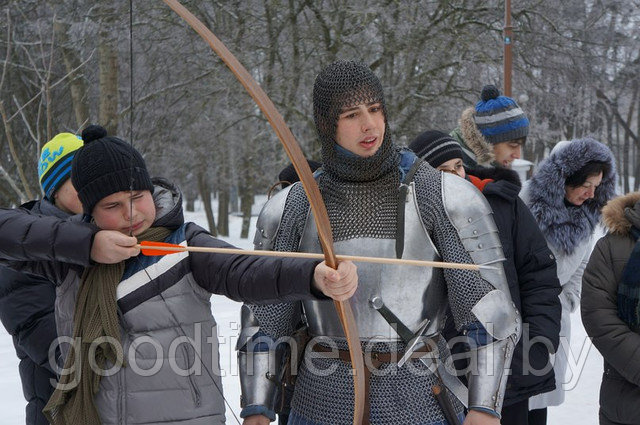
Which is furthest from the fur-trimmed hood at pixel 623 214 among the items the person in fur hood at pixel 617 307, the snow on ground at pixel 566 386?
the snow on ground at pixel 566 386

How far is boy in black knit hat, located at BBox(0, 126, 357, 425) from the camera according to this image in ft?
7.04

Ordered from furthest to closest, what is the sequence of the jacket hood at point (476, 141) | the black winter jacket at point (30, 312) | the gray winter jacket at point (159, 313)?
the jacket hood at point (476, 141)
the black winter jacket at point (30, 312)
the gray winter jacket at point (159, 313)

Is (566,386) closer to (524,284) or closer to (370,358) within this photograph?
(524,284)

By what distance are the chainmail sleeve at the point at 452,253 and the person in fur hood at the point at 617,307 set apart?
0.84 meters

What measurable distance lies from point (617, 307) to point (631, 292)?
0.30ft

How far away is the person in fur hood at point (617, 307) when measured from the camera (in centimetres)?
295

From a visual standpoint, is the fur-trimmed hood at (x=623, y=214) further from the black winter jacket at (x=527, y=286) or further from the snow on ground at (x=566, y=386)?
the snow on ground at (x=566, y=386)

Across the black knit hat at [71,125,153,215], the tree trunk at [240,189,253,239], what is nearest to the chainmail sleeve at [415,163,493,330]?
the black knit hat at [71,125,153,215]

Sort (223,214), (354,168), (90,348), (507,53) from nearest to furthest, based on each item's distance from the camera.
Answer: (90,348), (354,168), (507,53), (223,214)

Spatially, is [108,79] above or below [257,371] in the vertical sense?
below

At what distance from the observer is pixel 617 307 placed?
3027 millimetres

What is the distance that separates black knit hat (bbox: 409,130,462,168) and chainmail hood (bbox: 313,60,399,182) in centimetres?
80

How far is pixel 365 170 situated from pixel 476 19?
38.5 feet

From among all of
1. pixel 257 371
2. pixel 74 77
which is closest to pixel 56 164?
pixel 257 371
